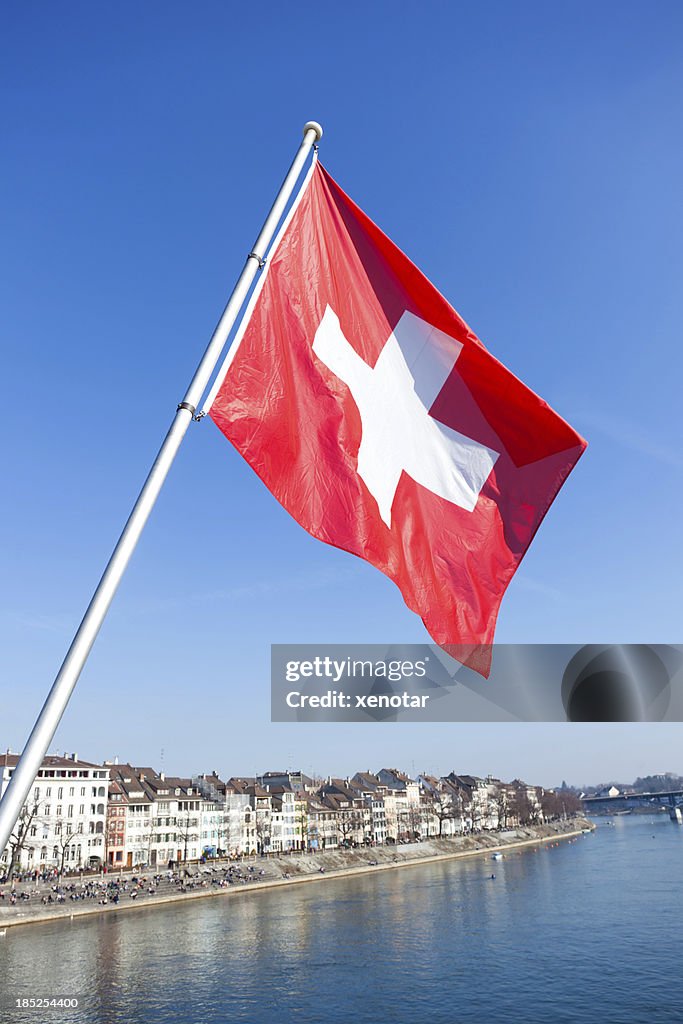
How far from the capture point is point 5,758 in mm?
73875

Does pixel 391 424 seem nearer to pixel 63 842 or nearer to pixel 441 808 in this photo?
pixel 63 842

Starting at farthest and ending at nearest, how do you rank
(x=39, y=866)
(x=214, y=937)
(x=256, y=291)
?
(x=39, y=866)
(x=214, y=937)
(x=256, y=291)

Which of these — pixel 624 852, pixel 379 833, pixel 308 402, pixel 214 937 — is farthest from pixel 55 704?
pixel 379 833

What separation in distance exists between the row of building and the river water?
19.2 meters

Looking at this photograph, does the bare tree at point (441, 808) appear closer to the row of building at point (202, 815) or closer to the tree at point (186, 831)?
the row of building at point (202, 815)

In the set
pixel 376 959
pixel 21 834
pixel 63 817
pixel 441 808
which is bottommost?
pixel 376 959

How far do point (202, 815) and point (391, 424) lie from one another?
278 feet

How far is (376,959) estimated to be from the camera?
33469 millimetres

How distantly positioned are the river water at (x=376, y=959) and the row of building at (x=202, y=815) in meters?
19.2

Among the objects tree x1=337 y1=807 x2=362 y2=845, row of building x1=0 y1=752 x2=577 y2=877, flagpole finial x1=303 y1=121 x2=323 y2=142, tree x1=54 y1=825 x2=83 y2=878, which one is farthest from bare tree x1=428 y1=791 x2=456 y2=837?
flagpole finial x1=303 y1=121 x2=323 y2=142

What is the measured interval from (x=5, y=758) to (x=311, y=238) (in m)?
78.9

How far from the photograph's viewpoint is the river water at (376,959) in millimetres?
26188

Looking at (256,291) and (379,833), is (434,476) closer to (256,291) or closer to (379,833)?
(256,291)

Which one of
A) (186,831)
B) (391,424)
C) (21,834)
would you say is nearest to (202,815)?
(186,831)
